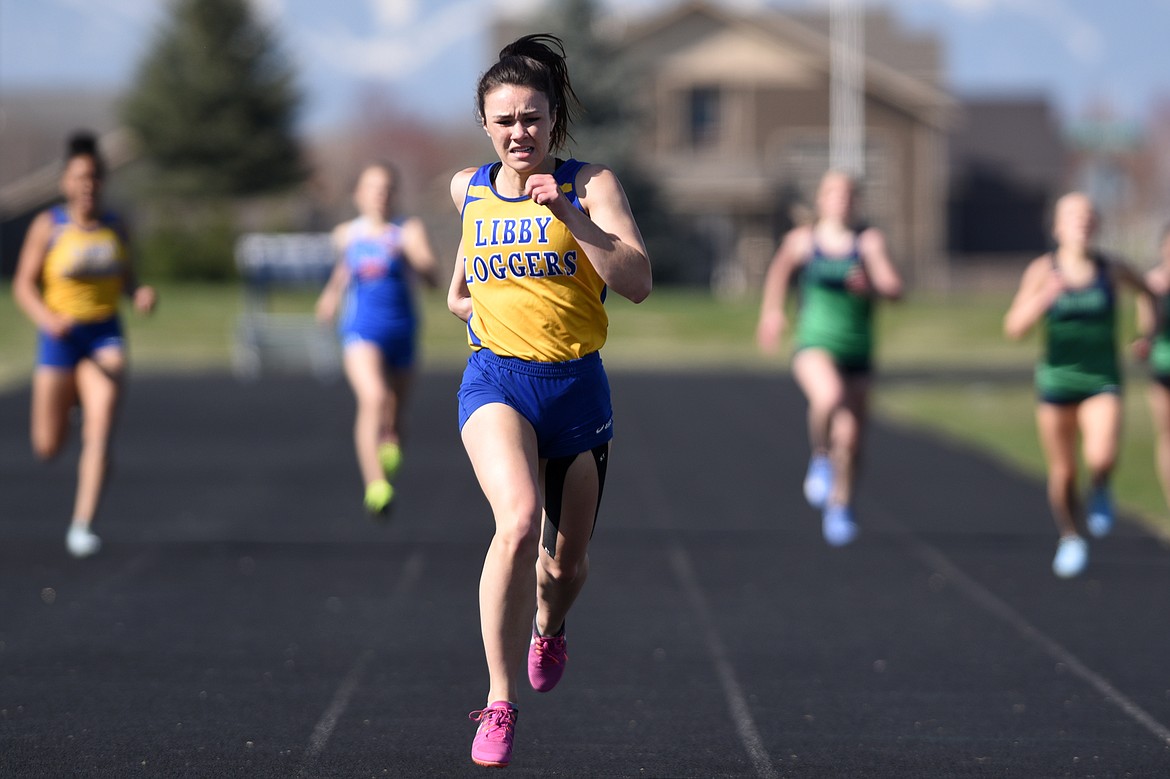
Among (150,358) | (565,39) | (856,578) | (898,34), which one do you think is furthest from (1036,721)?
(898,34)

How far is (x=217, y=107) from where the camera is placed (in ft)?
168

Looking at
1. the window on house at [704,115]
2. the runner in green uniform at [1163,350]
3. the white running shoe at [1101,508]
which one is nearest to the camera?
the white running shoe at [1101,508]

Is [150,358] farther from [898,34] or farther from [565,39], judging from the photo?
[898,34]

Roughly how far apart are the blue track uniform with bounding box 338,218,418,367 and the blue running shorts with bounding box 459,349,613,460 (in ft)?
17.2

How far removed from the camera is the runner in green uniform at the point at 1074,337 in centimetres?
889

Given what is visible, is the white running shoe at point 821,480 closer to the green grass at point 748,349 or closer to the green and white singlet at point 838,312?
the green and white singlet at point 838,312

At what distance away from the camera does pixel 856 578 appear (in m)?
9.38

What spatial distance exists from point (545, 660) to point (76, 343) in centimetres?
479

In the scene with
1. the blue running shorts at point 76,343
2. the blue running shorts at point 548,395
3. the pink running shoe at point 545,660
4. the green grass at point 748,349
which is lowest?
the green grass at point 748,349

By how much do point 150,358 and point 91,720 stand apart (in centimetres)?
2600

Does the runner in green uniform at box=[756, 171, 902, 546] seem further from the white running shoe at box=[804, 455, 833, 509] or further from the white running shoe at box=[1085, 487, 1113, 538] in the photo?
the white running shoe at box=[1085, 487, 1113, 538]

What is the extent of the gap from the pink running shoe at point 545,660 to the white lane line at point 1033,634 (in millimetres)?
2076

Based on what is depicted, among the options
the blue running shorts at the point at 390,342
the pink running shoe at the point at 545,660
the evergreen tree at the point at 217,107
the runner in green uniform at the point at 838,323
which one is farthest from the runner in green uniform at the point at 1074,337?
the evergreen tree at the point at 217,107

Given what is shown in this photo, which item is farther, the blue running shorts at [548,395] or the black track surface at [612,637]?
the black track surface at [612,637]
